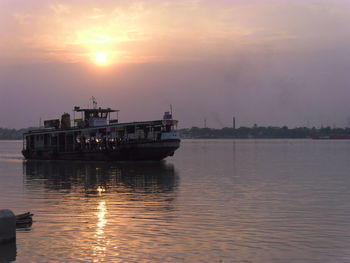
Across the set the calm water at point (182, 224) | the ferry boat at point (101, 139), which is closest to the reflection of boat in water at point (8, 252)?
the calm water at point (182, 224)

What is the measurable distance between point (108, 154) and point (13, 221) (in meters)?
48.4

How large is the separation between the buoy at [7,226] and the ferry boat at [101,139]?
44.3m

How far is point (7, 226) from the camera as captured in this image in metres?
16.7

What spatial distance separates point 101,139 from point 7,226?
173 feet

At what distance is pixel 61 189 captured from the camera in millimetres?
35094

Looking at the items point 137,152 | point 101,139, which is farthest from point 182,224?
point 101,139

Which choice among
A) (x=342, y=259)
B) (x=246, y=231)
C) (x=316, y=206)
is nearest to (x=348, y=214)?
(x=316, y=206)

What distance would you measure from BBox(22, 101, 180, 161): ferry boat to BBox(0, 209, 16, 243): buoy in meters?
44.3

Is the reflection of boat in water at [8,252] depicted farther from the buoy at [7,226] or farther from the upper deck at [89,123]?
the upper deck at [89,123]

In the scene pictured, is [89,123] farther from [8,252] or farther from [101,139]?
[8,252]

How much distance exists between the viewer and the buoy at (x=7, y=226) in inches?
647

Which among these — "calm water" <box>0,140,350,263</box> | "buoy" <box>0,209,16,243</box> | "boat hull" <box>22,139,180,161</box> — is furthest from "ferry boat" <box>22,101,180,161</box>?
"buoy" <box>0,209,16,243</box>

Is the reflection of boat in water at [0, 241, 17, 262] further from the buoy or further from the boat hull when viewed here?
the boat hull

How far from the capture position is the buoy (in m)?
16.4
